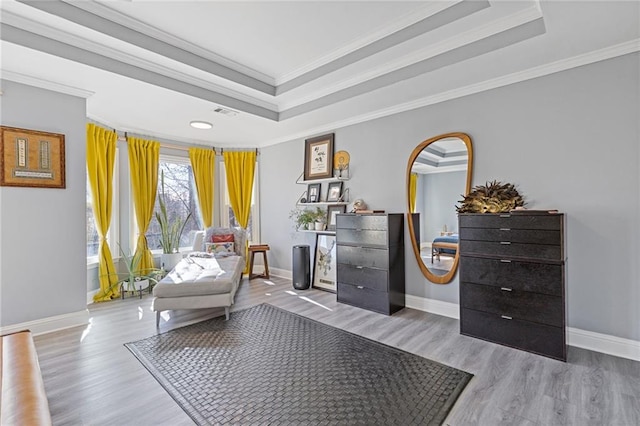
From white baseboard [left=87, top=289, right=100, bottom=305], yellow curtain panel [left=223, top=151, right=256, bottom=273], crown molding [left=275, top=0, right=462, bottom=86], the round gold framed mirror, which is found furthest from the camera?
yellow curtain panel [left=223, top=151, right=256, bottom=273]

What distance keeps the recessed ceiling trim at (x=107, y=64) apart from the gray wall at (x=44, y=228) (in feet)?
2.56

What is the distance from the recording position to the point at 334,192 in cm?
452

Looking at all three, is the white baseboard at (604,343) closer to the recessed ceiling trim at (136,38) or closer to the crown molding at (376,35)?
the crown molding at (376,35)

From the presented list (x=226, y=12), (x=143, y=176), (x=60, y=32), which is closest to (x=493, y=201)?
(x=226, y=12)

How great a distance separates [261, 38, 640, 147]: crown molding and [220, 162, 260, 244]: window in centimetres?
225

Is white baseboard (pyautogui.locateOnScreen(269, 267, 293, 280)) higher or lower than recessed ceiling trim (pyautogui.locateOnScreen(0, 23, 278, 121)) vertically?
lower

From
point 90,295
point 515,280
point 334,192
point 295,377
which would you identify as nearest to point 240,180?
point 334,192

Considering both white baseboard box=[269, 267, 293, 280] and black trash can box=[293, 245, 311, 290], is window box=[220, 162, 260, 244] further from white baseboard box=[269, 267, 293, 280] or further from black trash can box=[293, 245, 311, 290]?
black trash can box=[293, 245, 311, 290]

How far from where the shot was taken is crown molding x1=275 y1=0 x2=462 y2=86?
8.06ft

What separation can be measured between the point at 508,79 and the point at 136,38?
11.5 ft

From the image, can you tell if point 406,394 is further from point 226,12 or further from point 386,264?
point 226,12

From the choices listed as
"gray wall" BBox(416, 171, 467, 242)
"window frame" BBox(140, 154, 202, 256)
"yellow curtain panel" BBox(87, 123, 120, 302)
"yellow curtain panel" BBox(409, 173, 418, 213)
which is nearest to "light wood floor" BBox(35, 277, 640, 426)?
"yellow curtain panel" BBox(87, 123, 120, 302)

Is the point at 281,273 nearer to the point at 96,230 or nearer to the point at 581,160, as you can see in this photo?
the point at 96,230

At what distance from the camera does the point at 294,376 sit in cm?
220
